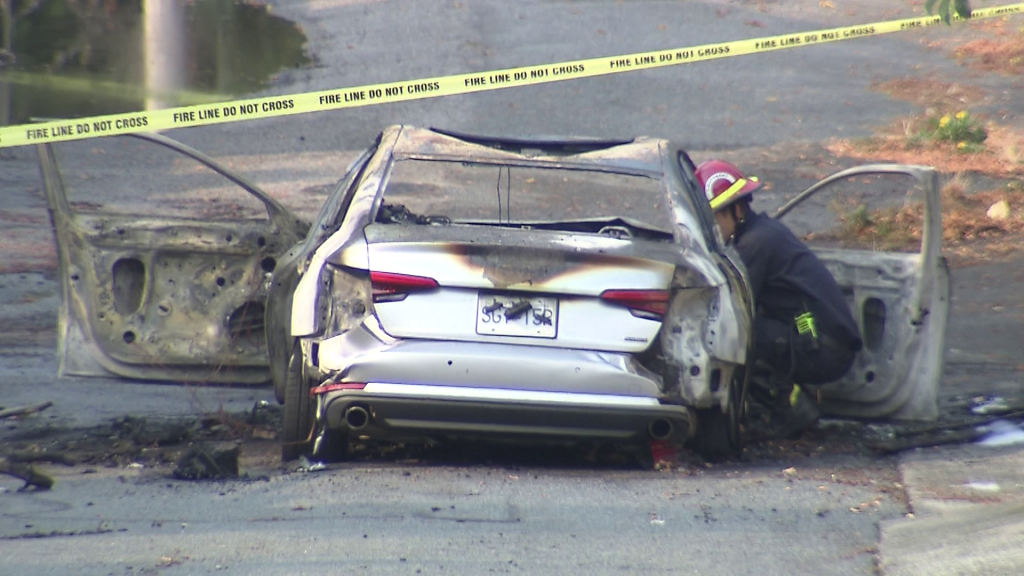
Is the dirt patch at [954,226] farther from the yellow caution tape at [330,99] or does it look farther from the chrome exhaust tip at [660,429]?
the chrome exhaust tip at [660,429]

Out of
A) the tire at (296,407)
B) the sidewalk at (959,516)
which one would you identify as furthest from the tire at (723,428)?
the tire at (296,407)

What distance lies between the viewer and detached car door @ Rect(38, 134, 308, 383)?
262 inches

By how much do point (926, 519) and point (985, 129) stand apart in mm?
11286

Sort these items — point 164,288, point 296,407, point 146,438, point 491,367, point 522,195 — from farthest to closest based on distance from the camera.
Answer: point 522,195
point 164,288
point 146,438
point 296,407
point 491,367

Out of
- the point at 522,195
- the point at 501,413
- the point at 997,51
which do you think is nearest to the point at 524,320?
the point at 501,413

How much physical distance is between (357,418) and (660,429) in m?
1.20

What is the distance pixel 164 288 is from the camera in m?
6.71

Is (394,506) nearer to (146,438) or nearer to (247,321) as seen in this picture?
(146,438)

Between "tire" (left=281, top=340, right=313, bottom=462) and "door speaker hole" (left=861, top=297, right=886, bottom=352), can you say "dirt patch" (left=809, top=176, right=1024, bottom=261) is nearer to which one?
"door speaker hole" (left=861, top=297, right=886, bottom=352)

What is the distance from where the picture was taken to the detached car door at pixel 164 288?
262 inches

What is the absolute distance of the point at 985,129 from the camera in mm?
15094

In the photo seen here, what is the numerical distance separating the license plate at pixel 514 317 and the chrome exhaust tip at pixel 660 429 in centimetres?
54

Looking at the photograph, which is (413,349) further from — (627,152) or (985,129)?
(985,129)

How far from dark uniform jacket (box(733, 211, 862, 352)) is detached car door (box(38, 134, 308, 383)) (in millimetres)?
2343
